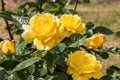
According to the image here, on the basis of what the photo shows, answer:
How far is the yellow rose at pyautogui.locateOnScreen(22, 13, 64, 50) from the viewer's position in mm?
1585

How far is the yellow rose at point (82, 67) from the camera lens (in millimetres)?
1729

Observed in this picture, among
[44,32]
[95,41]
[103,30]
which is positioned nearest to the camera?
[44,32]

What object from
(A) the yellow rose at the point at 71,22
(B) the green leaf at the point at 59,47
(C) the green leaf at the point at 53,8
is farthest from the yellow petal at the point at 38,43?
(C) the green leaf at the point at 53,8

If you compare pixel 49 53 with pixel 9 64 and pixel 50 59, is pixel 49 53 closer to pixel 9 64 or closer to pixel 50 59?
pixel 50 59

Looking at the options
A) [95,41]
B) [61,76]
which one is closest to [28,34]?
[61,76]

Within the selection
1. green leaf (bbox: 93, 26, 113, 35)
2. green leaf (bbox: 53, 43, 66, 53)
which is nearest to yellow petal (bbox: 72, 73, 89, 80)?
green leaf (bbox: 53, 43, 66, 53)

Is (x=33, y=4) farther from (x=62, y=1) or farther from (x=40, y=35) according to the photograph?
(x=40, y=35)

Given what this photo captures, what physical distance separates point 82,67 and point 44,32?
25 centimetres

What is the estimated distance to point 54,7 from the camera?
8.34 ft

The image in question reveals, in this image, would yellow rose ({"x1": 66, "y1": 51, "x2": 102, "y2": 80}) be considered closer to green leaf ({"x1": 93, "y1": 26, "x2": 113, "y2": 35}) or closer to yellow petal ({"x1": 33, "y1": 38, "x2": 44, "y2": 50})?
yellow petal ({"x1": 33, "y1": 38, "x2": 44, "y2": 50})

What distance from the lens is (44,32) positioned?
158 cm

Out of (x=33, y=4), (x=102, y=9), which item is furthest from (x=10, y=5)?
(x=33, y=4)

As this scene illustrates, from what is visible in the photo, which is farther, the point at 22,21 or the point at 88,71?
the point at 22,21

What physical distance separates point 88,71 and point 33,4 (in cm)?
103
